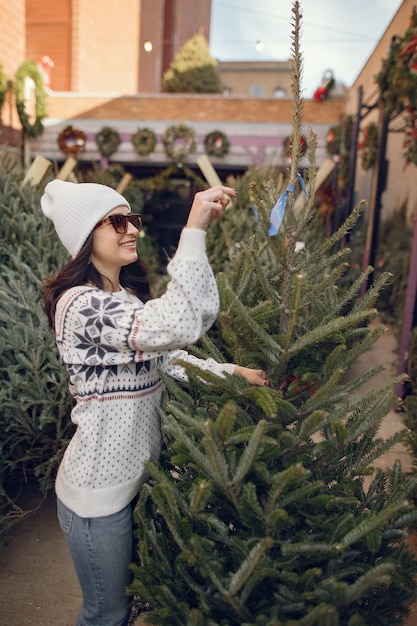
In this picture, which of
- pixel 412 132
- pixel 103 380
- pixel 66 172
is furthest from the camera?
pixel 66 172

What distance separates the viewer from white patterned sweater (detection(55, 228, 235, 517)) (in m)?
1.41

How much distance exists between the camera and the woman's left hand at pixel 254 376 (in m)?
1.62

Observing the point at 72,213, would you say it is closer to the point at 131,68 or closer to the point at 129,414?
the point at 129,414

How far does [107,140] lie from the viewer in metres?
11.4

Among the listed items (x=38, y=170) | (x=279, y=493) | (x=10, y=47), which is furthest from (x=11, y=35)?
(x=279, y=493)

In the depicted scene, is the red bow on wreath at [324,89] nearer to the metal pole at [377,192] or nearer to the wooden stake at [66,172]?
the metal pole at [377,192]

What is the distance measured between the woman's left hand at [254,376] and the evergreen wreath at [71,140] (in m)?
10.9

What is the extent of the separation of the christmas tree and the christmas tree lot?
13.1 meters

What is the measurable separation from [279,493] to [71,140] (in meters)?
11.5

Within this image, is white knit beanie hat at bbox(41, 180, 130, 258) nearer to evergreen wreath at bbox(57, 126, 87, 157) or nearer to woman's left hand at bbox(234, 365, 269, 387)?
woman's left hand at bbox(234, 365, 269, 387)

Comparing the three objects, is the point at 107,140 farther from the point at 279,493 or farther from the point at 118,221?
the point at 279,493

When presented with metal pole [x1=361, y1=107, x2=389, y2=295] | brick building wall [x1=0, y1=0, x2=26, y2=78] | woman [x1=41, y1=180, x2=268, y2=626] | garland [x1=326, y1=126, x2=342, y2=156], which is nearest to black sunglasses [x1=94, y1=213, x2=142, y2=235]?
woman [x1=41, y1=180, x2=268, y2=626]

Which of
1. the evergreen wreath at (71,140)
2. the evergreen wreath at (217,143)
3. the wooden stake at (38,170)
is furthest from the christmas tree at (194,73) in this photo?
the wooden stake at (38,170)

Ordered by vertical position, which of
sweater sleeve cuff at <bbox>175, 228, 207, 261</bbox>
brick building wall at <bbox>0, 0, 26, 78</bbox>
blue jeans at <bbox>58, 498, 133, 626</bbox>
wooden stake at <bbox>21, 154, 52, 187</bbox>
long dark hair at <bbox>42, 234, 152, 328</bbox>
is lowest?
blue jeans at <bbox>58, 498, 133, 626</bbox>
